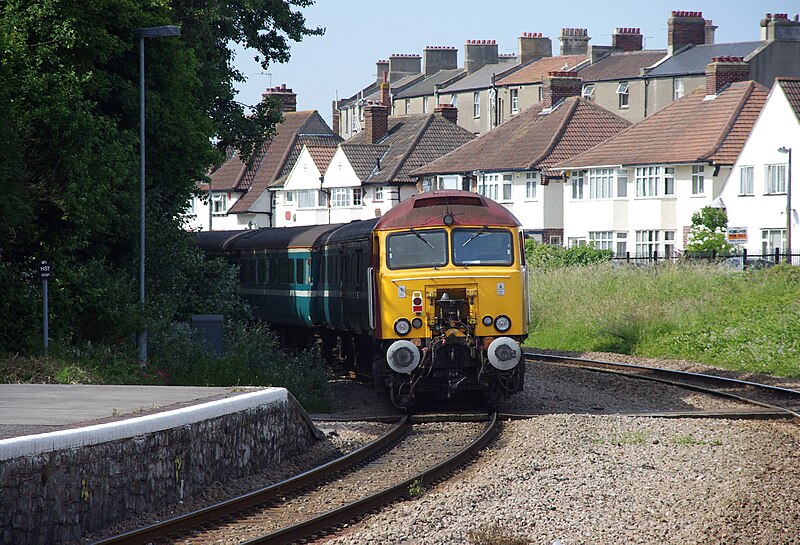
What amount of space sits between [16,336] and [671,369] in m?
13.0

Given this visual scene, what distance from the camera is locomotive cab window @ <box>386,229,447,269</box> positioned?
17984 millimetres

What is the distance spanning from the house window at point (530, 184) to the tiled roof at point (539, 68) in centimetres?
2527

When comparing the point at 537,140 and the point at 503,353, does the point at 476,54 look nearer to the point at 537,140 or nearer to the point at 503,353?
the point at 537,140

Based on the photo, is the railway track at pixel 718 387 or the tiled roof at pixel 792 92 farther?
the tiled roof at pixel 792 92

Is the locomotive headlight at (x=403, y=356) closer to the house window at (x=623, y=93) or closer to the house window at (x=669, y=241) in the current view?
the house window at (x=669, y=241)

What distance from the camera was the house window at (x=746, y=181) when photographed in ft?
150

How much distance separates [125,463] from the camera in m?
10.5

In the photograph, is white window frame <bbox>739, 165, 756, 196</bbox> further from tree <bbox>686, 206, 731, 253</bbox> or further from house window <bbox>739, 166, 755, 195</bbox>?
tree <bbox>686, 206, 731, 253</bbox>

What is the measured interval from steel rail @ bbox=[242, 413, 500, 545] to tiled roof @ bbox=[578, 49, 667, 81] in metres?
63.0

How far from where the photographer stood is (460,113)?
8881cm

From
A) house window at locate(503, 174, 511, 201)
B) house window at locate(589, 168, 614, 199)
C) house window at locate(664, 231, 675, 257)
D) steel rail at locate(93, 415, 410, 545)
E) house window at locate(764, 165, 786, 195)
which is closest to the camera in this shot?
steel rail at locate(93, 415, 410, 545)

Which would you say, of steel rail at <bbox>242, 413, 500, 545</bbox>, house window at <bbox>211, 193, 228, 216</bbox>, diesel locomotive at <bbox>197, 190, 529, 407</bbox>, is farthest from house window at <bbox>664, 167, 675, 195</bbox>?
steel rail at <bbox>242, 413, 500, 545</bbox>

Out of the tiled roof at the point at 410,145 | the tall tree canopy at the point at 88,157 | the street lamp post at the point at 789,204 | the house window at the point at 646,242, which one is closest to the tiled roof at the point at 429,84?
the tiled roof at the point at 410,145

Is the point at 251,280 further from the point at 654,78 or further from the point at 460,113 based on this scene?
the point at 460,113
